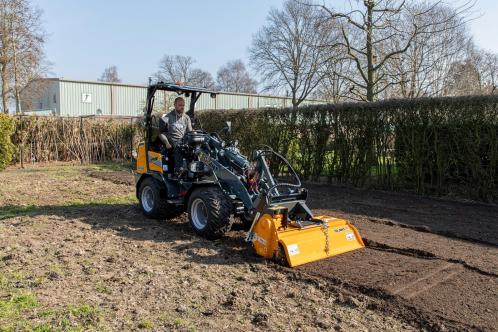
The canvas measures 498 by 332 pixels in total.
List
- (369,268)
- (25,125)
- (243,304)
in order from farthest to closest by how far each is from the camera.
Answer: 1. (25,125)
2. (369,268)
3. (243,304)

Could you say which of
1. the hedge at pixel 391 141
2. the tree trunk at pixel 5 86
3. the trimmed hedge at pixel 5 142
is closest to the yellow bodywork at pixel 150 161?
the hedge at pixel 391 141

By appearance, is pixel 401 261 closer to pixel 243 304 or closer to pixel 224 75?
pixel 243 304

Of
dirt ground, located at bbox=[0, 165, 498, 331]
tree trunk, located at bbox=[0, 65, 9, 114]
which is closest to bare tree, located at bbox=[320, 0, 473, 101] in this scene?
dirt ground, located at bbox=[0, 165, 498, 331]

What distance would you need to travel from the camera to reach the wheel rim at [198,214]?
6.75 metres

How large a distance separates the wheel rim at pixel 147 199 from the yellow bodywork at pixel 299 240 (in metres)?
2.89

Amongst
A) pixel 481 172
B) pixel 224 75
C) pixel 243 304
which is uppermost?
pixel 224 75

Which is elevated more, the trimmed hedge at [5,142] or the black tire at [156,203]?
the trimmed hedge at [5,142]

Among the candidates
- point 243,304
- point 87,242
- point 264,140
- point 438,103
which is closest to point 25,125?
point 264,140

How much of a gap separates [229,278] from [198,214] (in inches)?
73.4

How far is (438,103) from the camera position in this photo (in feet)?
32.8

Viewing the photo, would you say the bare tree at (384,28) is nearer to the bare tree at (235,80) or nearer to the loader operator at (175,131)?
the loader operator at (175,131)

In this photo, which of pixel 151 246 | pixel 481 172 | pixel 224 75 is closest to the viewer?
pixel 151 246

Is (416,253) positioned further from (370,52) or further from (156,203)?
(370,52)

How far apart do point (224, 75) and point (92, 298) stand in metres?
69.0
